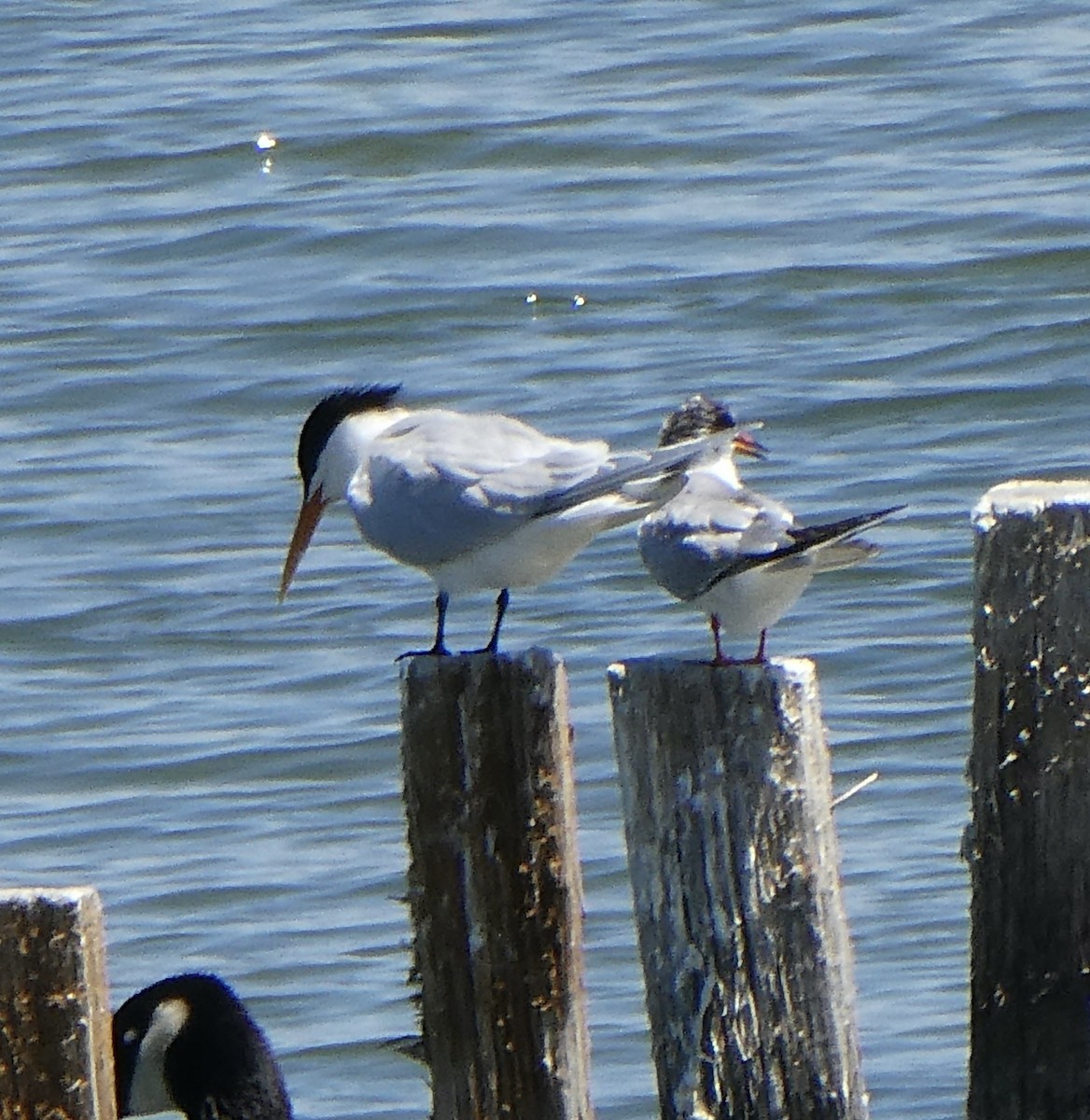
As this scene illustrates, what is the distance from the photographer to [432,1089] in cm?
483

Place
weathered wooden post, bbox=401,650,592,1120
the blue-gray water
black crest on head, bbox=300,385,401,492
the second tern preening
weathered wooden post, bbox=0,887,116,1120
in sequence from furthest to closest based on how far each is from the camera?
the blue-gray water < black crest on head, bbox=300,385,401,492 < the second tern preening < weathered wooden post, bbox=401,650,592,1120 < weathered wooden post, bbox=0,887,116,1120

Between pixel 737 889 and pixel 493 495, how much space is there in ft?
3.66

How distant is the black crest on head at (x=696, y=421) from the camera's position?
6355 millimetres

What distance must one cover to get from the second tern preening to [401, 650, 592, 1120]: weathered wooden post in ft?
1.35

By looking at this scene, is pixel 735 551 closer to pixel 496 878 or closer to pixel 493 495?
pixel 493 495

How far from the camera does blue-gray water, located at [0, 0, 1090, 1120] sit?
7.82m

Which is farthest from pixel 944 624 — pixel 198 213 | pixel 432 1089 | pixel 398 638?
pixel 198 213

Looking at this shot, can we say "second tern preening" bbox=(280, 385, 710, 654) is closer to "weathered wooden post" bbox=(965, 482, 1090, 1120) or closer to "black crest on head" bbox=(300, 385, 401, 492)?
"black crest on head" bbox=(300, 385, 401, 492)

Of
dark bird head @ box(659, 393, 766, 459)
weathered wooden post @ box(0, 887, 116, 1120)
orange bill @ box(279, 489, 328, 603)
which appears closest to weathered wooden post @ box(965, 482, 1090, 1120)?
weathered wooden post @ box(0, 887, 116, 1120)

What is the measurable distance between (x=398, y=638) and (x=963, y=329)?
3.89 meters

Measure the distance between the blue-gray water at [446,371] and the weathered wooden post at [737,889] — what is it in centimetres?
200

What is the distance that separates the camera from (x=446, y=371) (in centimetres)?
1209

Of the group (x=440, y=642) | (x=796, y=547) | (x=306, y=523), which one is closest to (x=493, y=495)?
(x=440, y=642)

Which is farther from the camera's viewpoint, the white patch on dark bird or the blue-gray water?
the blue-gray water
